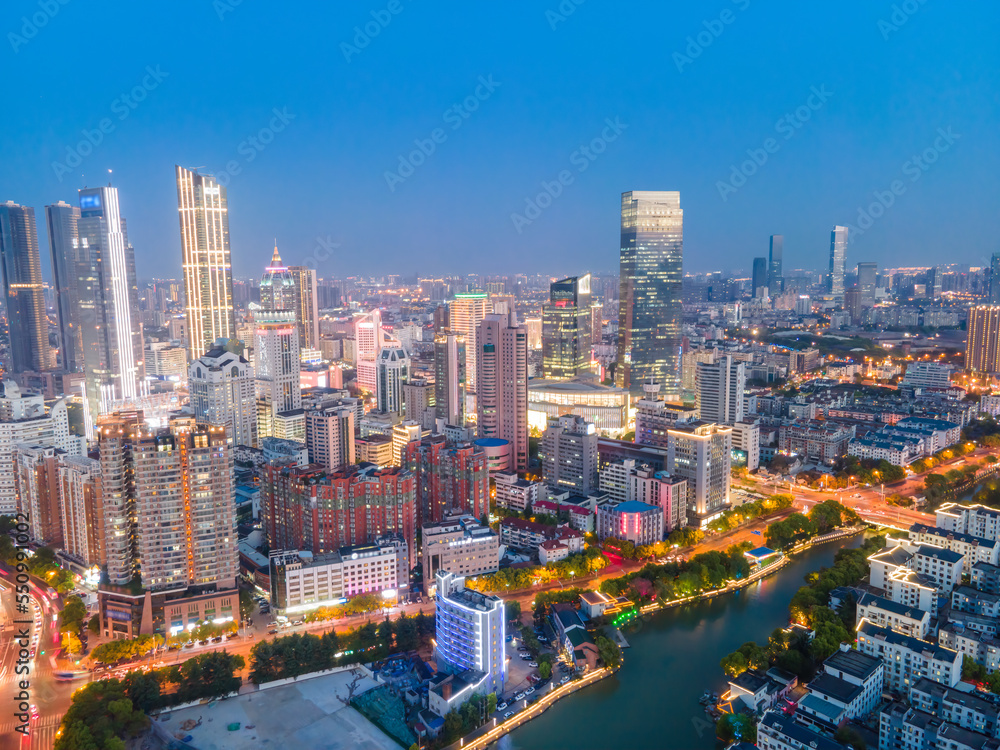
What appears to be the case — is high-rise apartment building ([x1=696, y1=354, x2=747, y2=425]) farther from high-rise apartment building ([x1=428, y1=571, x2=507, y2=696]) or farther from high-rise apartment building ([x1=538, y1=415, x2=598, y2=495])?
high-rise apartment building ([x1=428, y1=571, x2=507, y2=696])

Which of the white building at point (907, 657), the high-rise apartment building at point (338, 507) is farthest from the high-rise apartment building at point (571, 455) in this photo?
the white building at point (907, 657)

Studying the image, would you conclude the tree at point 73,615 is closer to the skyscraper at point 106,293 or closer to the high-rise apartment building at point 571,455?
the high-rise apartment building at point 571,455

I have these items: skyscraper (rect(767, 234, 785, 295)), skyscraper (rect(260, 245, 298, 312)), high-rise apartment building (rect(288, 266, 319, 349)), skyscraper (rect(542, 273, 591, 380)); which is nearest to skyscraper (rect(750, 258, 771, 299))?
skyscraper (rect(767, 234, 785, 295))

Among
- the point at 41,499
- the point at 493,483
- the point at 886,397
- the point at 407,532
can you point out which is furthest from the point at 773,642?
the point at 886,397

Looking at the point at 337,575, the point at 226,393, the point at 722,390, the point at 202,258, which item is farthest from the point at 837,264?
the point at 337,575

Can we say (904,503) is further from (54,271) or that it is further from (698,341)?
(54,271)
